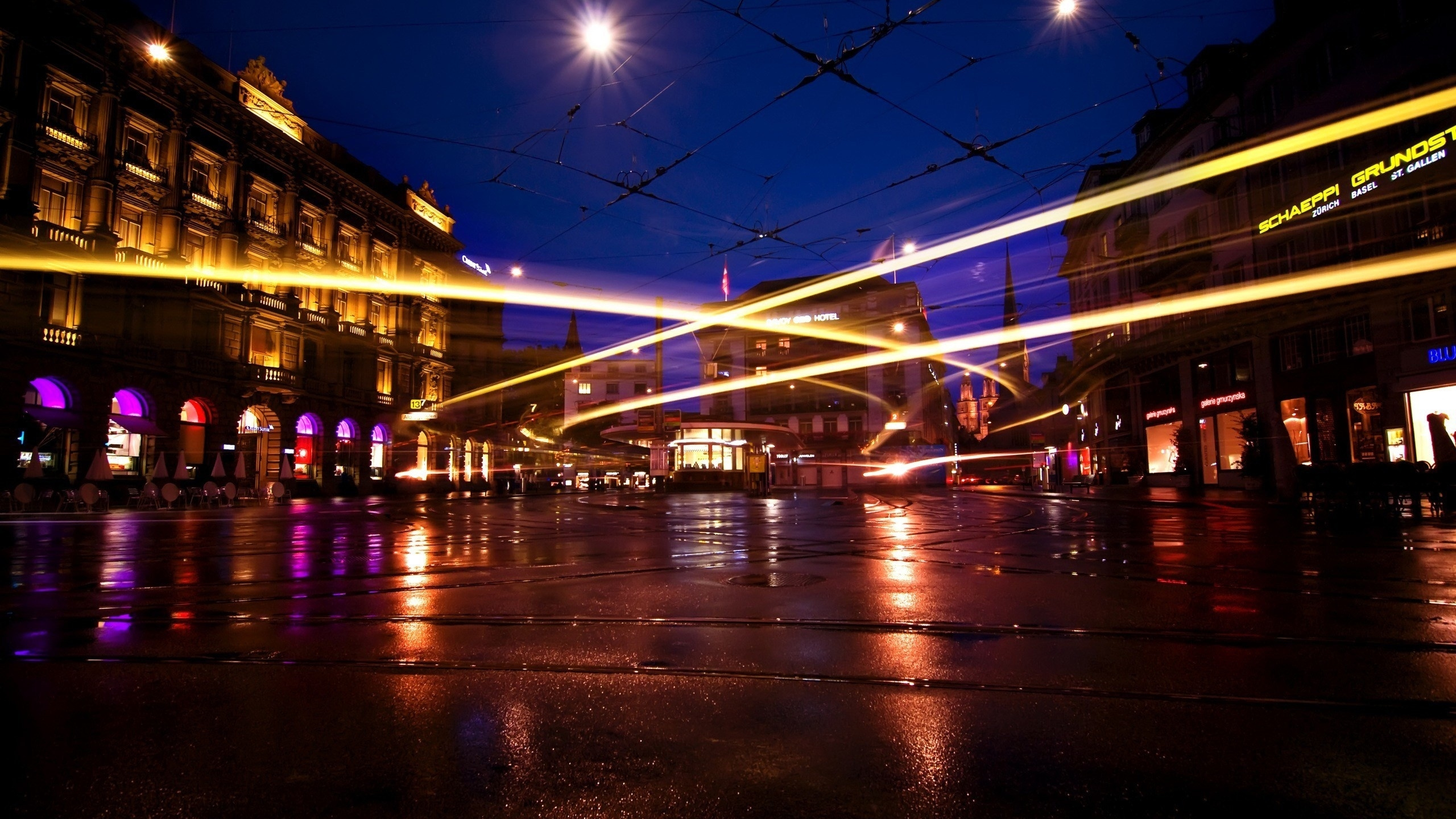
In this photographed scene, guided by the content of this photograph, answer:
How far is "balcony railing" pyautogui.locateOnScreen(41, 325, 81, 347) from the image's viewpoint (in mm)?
27625

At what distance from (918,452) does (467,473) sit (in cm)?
4037

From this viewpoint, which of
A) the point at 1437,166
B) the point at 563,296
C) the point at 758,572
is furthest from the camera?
the point at 563,296

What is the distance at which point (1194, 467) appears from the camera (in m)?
36.1

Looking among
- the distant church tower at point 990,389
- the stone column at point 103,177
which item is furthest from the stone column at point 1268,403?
the distant church tower at point 990,389

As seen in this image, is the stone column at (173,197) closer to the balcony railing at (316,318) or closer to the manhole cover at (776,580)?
the balcony railing at (316,318)

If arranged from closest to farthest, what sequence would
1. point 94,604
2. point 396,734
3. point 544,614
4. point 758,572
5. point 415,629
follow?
point 396,734 < point 415,629 < point 544,614 < point 94,604 < point 758,572

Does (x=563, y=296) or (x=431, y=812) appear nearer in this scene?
(x=431, y=812)

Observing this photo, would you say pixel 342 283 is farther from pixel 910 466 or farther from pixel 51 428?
pixel 910 466

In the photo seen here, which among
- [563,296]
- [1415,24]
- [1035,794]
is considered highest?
[1415,24]

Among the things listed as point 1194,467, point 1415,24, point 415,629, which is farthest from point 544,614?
point 1194,467

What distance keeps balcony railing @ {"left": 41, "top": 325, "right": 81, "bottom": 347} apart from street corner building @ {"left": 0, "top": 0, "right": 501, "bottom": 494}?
0.29 ft

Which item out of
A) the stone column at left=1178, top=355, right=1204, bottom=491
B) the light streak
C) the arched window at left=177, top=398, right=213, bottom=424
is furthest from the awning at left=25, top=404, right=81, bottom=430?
the light streak

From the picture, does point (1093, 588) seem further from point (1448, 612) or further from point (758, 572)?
point (758, 572)

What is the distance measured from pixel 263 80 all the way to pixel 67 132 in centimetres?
1257
